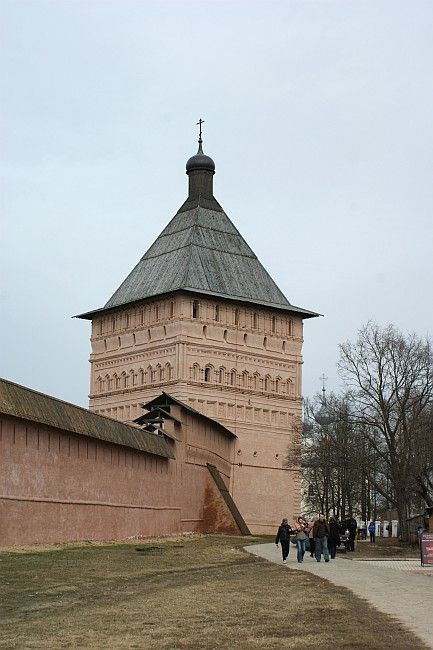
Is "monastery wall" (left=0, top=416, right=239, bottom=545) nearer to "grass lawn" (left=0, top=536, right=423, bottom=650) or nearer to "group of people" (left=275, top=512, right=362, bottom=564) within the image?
"grass lawn" (left=0, top=536, right=423, bottom=650)

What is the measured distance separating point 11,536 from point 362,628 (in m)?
14.2

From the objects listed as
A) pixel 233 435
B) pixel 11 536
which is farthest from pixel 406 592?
pixel 233 435

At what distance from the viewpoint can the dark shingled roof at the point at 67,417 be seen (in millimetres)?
23734

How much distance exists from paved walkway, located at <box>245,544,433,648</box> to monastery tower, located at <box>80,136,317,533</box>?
25.1m

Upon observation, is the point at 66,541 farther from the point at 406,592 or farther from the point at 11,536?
the point at 406,592

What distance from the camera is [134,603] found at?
13.4 m

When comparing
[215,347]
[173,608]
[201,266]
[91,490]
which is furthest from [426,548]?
[201,266]

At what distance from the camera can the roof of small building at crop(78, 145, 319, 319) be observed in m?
55.2

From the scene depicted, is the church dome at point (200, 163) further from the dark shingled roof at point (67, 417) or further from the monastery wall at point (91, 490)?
the dark shingled roof at point (67, 417)

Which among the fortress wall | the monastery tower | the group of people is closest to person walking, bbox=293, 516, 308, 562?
the group of people

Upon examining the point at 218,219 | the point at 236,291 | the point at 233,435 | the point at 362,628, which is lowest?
the point at 362,628

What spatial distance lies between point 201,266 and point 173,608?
4341 cm

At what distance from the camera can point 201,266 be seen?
5578 cm

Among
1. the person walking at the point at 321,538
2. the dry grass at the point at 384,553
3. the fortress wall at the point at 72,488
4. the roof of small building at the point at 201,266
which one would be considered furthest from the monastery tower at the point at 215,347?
the person walking at the point at 321,538
